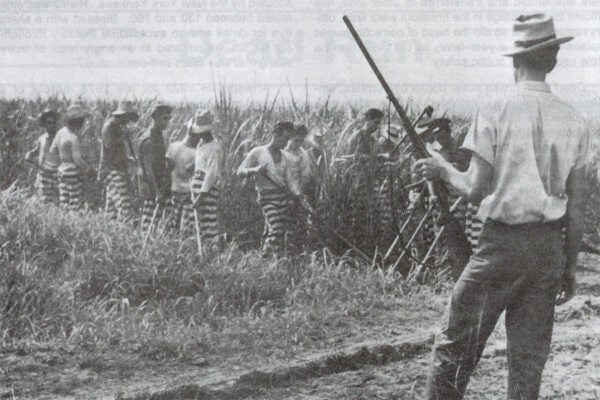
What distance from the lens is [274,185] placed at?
6969mm

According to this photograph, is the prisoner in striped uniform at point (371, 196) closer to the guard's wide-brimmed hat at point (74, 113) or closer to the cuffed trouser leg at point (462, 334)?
the guard's wide-brimmed hat at point (74, 113)

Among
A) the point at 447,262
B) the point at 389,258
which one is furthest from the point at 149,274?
the point at 447,262

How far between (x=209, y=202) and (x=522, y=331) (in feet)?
15.0

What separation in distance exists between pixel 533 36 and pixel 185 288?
12.2 ft

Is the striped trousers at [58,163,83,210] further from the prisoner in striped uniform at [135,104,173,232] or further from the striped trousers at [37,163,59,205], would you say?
the prisoner in striped uniform at [135,104,173,232]

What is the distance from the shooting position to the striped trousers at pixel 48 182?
8.96 m

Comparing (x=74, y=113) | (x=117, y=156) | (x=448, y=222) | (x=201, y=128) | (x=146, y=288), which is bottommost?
(x=146, y=288)

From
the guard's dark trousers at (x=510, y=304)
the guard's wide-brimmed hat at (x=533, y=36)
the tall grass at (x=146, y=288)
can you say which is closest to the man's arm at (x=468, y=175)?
the guard's dark trousers at (x=510, y=304)

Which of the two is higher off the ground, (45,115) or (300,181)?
(45,115)

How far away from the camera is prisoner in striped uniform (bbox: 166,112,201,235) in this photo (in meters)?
7.25

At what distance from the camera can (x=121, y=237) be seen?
6.35 metres

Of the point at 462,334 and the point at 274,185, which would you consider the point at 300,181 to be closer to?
the point at 274,185

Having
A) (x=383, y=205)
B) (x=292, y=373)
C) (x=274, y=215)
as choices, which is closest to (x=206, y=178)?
(x=274, y=215)

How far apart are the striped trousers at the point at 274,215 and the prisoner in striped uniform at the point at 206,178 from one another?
478mm
